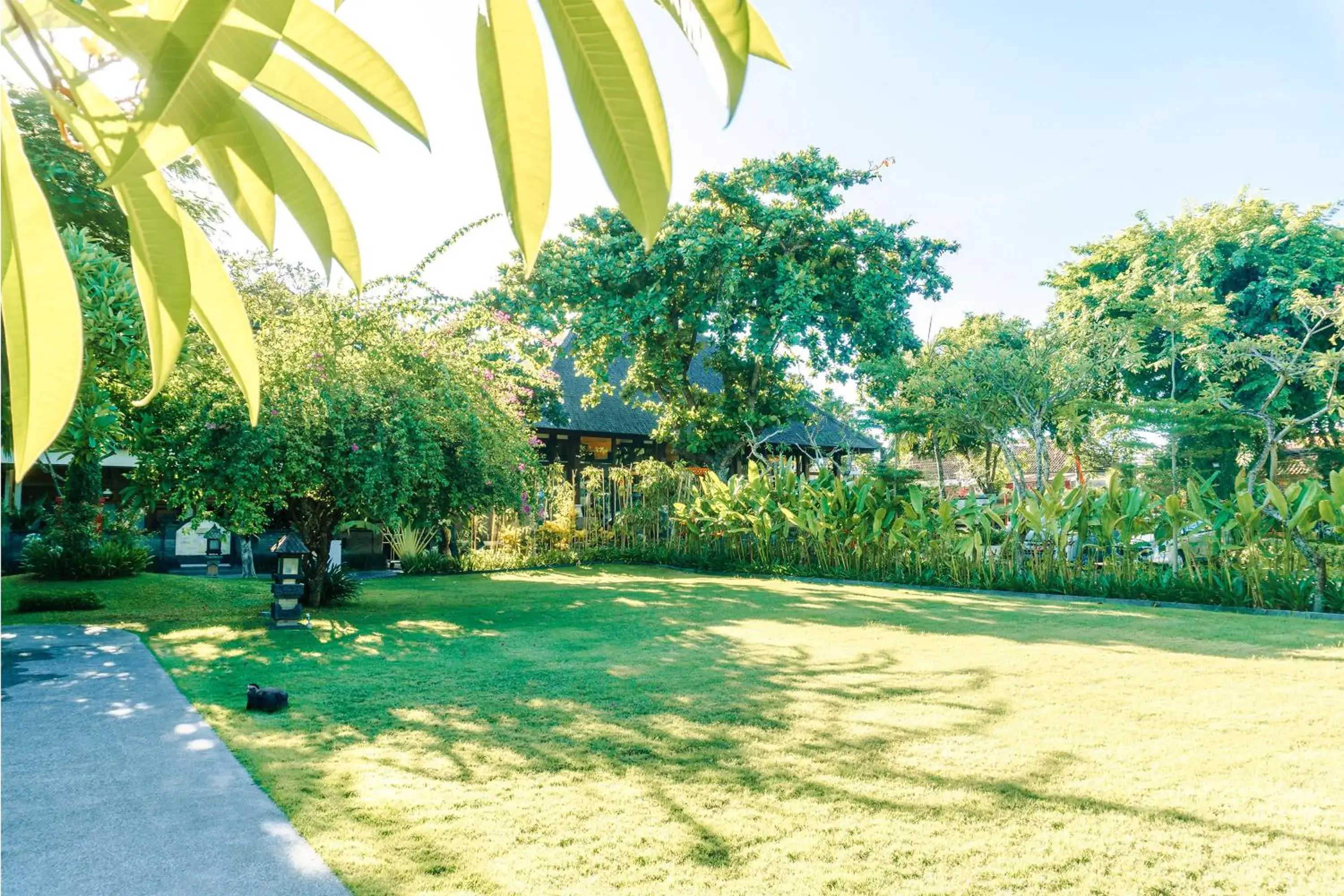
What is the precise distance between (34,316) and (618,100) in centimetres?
36

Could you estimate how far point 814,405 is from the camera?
22516mm

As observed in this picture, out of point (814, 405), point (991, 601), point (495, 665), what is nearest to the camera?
point (495, 665)

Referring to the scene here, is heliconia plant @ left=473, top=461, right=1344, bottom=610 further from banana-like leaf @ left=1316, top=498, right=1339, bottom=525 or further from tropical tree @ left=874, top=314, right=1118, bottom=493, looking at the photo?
tropical tree @ left=874, top=314, right=1118, bottom=493

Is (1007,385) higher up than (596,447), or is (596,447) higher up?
(1007,385)

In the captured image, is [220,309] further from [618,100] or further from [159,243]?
[618,100]

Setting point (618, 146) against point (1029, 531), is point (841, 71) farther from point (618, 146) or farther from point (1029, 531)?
point (1029, 531)

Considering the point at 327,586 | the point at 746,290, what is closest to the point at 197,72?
the point at 327,586

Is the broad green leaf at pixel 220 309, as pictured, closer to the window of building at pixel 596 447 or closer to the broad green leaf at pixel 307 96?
the broad green leaf at pixel 307 96

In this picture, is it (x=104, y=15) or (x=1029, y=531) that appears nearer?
(x=104, y=15)

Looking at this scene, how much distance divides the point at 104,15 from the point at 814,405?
22.5 metres

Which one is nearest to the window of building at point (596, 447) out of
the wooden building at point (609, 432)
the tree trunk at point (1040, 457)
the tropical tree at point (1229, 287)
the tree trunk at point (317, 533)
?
the wooden building at point (609, 432)

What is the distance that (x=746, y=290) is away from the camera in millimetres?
16984

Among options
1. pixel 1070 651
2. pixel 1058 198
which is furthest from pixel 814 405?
pixel 1070 651

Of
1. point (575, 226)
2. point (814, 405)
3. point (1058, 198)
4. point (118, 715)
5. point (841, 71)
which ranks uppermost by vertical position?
point (575, 226)
